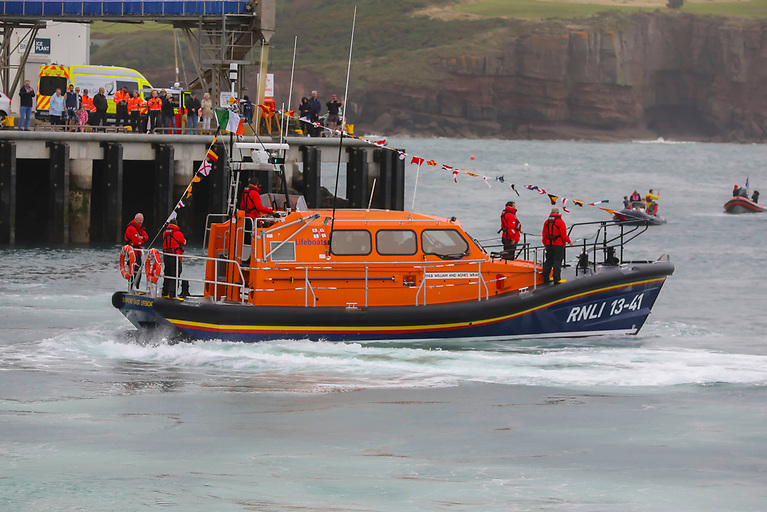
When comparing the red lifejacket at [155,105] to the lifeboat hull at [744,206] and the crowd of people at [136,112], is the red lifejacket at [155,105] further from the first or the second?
the lifeboat hull at [744,206]

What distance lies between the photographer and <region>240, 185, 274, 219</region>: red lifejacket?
15852 mm

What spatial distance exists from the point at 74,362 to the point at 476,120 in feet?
592

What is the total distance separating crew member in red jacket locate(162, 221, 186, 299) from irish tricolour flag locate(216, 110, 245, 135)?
60.0 inches

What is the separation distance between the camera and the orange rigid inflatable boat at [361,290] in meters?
15.2

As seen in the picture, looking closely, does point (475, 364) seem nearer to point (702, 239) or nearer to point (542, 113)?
point (702, 239)

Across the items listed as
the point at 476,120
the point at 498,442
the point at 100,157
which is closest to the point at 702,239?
the point at 100,157

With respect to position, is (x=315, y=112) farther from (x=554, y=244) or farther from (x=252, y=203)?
(x=554, y=244)

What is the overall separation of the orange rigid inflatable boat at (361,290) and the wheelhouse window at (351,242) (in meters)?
0.01

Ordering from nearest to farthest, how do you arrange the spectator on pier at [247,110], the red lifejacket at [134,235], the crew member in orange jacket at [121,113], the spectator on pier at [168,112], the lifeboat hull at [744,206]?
1. the red lifejacket at [134,235]
2. the spectator on pier at [247,110]
3. the spectator on pier at [168,112]
4. the crew member in orange jacket at [121,113]
5. the lifeboat hull at [744,206]

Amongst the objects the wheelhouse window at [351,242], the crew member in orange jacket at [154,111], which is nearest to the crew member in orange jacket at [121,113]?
the crew member in orange jacket at [154,111]

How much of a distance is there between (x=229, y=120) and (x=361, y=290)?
287 cm

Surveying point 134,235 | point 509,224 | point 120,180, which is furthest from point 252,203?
point 120,180

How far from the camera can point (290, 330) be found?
49.9 feet

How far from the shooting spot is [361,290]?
51.1 feet
